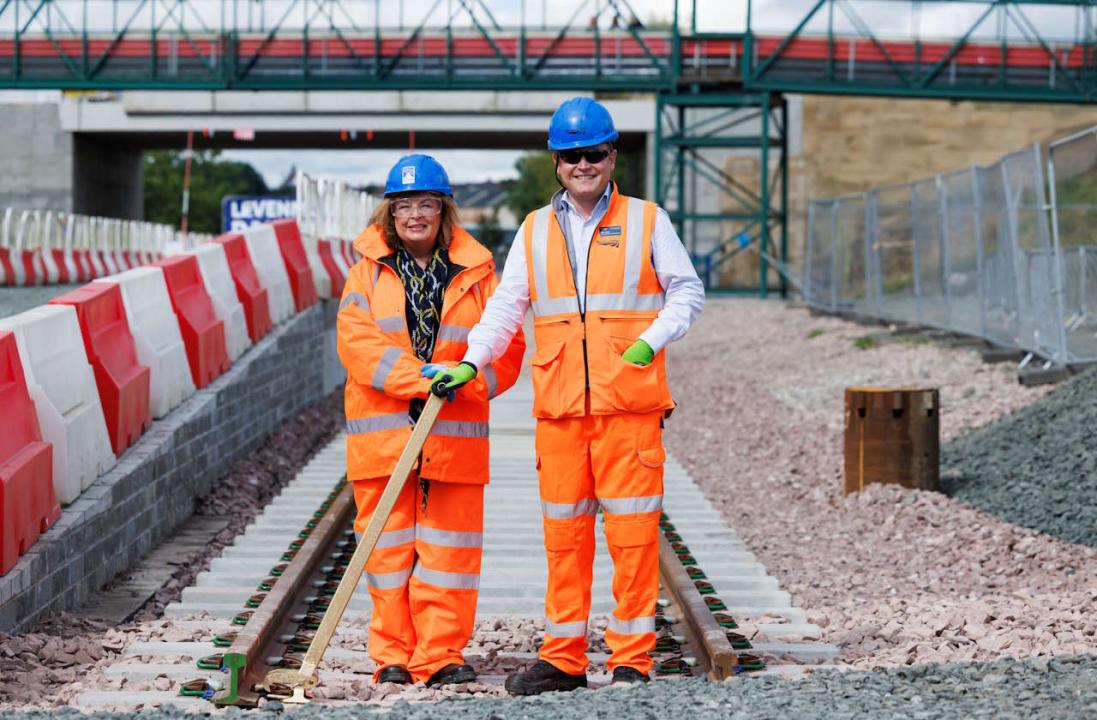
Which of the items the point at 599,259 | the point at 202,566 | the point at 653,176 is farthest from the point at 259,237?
the point at 653,176

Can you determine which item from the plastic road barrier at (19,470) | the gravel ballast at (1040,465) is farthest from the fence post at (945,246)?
the plastic road barrier at (19,470)

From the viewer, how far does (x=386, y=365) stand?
5594 millimetres

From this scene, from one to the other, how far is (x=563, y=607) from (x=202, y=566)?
3.41 meters

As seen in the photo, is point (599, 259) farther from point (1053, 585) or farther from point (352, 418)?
point (1053, 585)

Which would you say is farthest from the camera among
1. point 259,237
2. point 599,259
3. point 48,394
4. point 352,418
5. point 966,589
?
point 259,237

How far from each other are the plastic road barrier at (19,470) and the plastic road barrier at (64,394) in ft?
0.40

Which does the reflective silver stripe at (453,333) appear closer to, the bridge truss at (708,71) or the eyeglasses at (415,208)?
the eyeglasses at (415,208)

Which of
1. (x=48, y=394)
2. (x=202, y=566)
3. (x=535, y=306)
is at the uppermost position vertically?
(x=535, y=306)

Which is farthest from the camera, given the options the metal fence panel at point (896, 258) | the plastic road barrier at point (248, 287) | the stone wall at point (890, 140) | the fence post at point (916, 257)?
the stone wall at point (890, 140)

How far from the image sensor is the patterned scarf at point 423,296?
18.8 feet

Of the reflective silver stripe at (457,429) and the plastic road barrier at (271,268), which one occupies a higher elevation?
the plastic road barrier at (271,268)

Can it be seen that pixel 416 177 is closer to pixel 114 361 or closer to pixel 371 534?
pixel 371 534

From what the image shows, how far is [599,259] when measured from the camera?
5.39m

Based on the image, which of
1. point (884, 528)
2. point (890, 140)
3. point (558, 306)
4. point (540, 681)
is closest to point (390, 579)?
point (540, 681)
